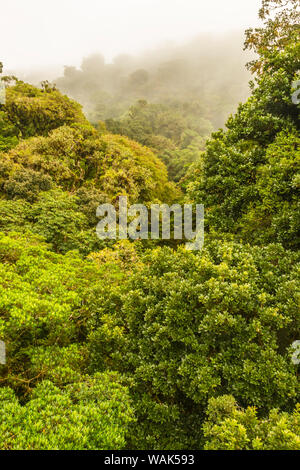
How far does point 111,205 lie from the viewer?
60.4ft

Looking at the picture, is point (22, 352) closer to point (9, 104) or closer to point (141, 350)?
point (141, 350)

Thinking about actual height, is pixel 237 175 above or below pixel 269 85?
below

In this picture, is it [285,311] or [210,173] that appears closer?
[285,311]

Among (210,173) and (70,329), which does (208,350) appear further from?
(210,173)

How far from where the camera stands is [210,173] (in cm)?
1012

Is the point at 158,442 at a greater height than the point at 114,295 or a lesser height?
lesser

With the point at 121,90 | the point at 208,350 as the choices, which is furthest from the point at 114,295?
the point at 121,90

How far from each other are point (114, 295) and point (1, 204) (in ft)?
34.3

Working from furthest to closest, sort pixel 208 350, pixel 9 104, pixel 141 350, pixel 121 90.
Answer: pixel 121 90 → pixel 9 104 → pixel 141 350 → pixel 208 350

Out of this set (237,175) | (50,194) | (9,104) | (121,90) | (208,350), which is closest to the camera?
(208,350)

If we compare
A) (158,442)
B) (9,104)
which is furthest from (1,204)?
(9,104)

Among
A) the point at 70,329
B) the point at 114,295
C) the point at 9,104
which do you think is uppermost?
the point at 9,104

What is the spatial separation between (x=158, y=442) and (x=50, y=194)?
14857 mm

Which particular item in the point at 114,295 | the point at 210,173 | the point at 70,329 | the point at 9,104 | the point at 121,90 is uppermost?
the point at 121,90
